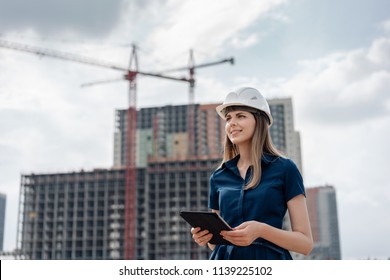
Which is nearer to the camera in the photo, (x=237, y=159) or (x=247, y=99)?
(x=247, y=99)

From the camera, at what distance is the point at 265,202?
7.23ft

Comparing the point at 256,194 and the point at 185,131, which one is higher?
the point at 185,131

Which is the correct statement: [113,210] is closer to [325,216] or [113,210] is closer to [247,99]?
[325,216]

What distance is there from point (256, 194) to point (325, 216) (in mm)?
113003

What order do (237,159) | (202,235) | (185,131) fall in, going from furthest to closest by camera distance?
(185,131)
(237,159)
(202,235)

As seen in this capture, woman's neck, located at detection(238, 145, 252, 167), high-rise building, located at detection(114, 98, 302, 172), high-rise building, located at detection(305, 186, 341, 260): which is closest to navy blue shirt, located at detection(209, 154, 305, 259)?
woman's neck, located at detection(238, 145, 252, 167)

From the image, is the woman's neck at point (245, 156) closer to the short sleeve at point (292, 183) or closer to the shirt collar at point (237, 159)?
the shirt collar at point (237, 159)

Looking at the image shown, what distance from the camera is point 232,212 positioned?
2.27 m

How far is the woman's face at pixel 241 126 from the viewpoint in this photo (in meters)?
2.36

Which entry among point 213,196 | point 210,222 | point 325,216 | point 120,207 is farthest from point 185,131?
point 210,222

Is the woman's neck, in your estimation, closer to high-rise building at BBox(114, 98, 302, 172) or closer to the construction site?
the construction site

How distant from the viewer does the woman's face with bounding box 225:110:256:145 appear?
236 centimetres
